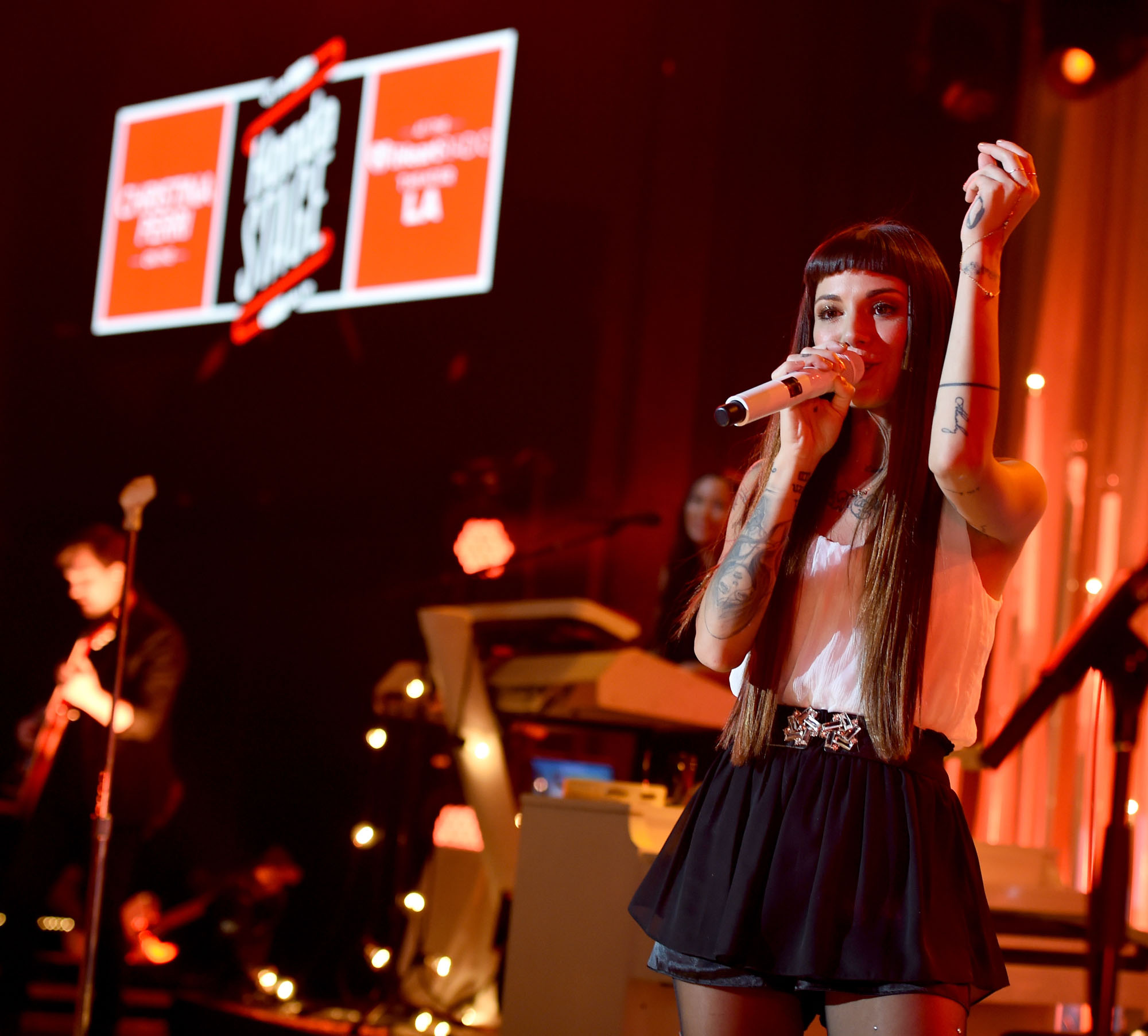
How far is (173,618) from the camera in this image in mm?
5848

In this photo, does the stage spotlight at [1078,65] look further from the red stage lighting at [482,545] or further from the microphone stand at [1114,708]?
the red stage lighting at [482,545]

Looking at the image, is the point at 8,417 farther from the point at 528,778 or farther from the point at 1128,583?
the point at 1128,583

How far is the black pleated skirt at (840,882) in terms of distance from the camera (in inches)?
43.6

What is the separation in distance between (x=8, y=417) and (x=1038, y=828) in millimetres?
5075


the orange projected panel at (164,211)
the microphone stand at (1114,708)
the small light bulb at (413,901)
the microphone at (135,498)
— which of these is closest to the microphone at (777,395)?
the microphone stand at (1114,708)

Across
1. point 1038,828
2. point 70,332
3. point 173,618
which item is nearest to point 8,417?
point 70,332

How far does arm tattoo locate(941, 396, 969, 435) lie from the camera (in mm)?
1143

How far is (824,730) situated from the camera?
1214 millimetres

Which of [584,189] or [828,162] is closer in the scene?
[828,162]

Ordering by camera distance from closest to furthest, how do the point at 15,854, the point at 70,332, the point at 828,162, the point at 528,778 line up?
the point at 15,854, the point at 828,162, the point at 528,778, the point at 70,332

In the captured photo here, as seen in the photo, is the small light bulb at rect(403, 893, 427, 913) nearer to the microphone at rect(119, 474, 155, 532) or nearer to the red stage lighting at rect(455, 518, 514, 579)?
the red stage lighting at rect(455, 518, 514, 579)

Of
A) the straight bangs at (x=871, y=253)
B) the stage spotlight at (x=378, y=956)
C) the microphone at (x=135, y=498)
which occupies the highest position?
the straight bangs at (x=871, y=253)

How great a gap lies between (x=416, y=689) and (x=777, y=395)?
2821mm

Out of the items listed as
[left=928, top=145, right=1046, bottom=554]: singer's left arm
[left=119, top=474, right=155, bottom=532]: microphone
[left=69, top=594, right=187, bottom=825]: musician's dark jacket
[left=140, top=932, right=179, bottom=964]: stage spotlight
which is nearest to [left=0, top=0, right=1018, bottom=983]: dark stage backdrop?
[left=140, top=932, right=179, bottom=964]: stage spotlight
